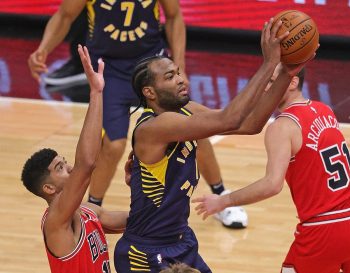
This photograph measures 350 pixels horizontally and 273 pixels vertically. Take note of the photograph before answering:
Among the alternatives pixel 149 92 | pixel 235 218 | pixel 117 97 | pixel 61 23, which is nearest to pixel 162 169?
pixel 149 92

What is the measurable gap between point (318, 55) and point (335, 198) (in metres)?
8.50

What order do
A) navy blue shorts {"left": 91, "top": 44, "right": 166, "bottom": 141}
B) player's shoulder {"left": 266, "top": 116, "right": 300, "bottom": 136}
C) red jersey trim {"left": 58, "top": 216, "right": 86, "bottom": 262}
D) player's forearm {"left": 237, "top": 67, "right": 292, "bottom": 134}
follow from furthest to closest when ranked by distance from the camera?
navy blue shorts {"left": 91, "top": 44, "right": 166, "bottom": 141} < player's shoulder {"left": 266, "top": 116, "right": 300, "bottom": 136} < red jersey trim {"left": 58, "top": 216, "right": 86, "bottom": 262} < player's forearm {"left": 237, "top": 67, "right": 292, "bottom": 134}

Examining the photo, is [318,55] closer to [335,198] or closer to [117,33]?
[117,33]

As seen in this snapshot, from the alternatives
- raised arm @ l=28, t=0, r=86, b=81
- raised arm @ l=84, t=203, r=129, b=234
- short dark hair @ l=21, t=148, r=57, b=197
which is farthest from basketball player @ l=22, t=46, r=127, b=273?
raised arm @ l=28, t=0, r=86, b=81

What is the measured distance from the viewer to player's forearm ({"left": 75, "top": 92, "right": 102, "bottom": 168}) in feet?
16.4

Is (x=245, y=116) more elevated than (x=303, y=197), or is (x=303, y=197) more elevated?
(x=245, y=116)

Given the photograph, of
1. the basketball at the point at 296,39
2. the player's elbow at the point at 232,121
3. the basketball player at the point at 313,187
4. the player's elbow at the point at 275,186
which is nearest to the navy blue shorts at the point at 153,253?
the basketball player at the point at 313,187

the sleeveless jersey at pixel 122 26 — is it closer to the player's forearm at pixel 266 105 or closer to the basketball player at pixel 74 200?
the basketball player at pixel 74 200

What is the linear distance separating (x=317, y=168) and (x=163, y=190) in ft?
2.90

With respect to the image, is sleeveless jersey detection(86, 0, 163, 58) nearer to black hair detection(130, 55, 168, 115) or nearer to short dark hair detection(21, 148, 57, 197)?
black hair detection(130, 55, 168, 115)

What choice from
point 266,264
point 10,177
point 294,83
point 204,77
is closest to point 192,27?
point 204,77

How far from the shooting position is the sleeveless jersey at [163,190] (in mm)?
5570

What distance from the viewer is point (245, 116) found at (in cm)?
507

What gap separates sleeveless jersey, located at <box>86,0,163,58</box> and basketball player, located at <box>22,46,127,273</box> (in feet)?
9.22
